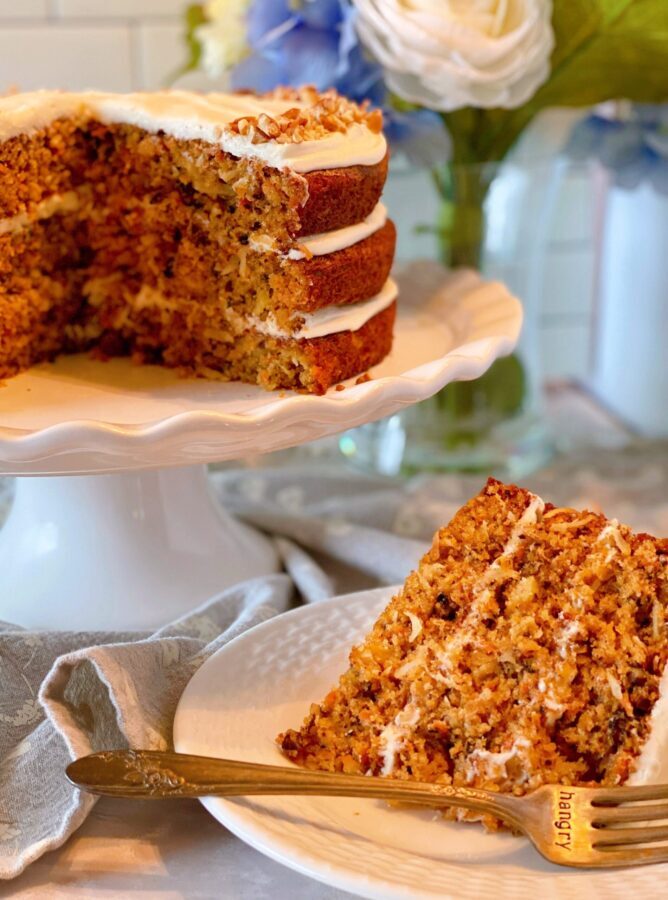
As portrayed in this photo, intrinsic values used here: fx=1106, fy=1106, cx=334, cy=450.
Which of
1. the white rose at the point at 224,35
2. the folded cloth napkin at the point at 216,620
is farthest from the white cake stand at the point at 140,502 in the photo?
the white rose at the point at 224,35

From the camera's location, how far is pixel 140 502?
167cm

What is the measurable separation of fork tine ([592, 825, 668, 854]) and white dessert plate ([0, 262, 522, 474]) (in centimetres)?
57

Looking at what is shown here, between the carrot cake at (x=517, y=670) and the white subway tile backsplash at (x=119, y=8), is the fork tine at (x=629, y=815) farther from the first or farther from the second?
the white subway tile backsplash at (x=119, y=8)

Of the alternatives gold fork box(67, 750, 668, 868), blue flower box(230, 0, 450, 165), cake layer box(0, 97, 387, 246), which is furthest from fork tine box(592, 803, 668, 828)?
blue flower box(230, 0, 450, 165)

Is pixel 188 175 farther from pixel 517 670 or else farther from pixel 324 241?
pixel 517 670

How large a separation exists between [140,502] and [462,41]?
0.91 metres

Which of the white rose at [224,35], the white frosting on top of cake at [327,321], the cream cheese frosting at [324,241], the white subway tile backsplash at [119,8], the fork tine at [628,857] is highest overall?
the white rose at [224,35]

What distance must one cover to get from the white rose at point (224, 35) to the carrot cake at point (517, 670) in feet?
4.16

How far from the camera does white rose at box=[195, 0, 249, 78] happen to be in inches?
82.0

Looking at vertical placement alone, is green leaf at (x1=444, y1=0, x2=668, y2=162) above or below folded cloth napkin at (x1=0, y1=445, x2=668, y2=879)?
above

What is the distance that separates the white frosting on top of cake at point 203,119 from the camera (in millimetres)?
1528

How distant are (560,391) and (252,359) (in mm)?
1479

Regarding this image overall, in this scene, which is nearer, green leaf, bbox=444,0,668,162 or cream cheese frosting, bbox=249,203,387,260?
cream cheese frosting, bbox=249,203,387,260

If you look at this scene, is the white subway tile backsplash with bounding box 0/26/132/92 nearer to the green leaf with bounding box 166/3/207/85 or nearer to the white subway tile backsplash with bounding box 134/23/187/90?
the white subway tile backsplash with bounding box 134/23/187/90
